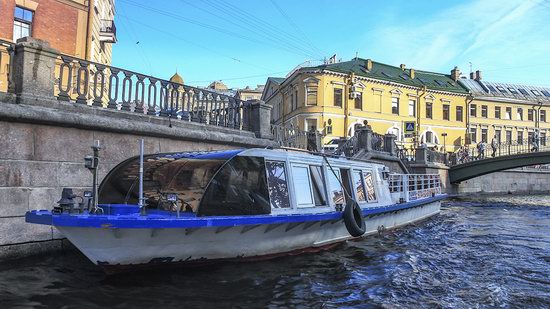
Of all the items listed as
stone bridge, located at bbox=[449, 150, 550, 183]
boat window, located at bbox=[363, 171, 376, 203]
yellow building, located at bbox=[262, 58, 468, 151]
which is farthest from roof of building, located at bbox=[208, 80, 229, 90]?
boat window, located at bbox=[363, 171, 376, 203]

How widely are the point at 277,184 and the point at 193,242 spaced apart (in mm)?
2005

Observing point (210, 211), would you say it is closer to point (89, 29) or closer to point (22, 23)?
point (22, 23)

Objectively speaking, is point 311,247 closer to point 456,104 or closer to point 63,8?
point 63,8

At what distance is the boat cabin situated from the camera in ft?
23.4

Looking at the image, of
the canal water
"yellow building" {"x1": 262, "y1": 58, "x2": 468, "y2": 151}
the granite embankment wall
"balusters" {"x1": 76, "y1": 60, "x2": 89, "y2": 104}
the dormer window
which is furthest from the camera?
"yellow building" {"x1": 262, "y1": 58, "x2": 468, "y2": 151}

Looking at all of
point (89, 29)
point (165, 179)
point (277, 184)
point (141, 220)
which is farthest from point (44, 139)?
point (89, 29)

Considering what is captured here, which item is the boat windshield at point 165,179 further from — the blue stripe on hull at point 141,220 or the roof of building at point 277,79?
the roof of building at point 277,79

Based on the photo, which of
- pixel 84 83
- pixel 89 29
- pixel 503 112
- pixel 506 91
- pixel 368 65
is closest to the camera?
pixel 84 83

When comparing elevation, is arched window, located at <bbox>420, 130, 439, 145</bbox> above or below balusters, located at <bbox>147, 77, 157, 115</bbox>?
above

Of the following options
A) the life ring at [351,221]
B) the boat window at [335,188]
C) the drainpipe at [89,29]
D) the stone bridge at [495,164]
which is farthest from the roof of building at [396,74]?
the life ring at [351,221]

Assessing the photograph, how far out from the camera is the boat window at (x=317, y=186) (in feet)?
30.3

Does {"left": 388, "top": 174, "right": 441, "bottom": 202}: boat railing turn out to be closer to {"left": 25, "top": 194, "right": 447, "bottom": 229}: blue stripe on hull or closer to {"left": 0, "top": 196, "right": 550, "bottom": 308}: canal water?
{"left": 0, "top": 196, "right": 550, "bottom": 308}: canal water

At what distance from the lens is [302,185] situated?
888cm

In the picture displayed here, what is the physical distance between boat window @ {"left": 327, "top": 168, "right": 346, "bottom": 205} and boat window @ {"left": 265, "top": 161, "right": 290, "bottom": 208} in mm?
1652
